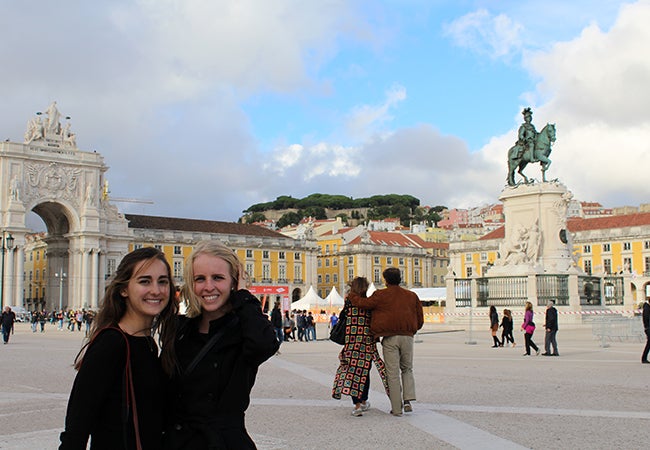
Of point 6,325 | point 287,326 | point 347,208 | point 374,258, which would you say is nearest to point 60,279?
point 374,258

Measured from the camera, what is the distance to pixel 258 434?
7090 mm

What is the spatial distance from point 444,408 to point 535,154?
26.6 m

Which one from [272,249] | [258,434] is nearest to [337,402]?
[258,434]

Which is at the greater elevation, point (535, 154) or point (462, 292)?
point (535, 154)

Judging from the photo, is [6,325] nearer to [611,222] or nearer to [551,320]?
[551,320]

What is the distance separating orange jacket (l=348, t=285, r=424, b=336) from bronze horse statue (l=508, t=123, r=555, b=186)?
26126mm

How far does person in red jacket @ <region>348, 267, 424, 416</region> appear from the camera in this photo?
27.6 feet

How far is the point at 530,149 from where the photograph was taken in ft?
110

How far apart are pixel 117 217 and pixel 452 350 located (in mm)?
59779

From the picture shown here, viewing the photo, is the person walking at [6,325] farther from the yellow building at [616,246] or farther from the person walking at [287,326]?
the yellow building at [616,246]

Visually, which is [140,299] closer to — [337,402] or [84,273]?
[337,402]

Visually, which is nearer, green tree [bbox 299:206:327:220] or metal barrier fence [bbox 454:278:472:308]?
metal barrier fence [bbox 454:278:472:308]

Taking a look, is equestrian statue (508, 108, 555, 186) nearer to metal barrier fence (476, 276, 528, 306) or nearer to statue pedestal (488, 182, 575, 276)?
statue pedestal (488, 182, 575, 276)

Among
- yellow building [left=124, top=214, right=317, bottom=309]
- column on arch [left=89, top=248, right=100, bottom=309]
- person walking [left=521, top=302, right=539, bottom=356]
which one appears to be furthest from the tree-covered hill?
person walking [left=521, top=302, right=539, bottom=356]
